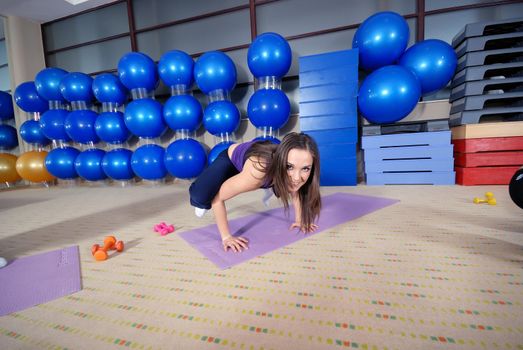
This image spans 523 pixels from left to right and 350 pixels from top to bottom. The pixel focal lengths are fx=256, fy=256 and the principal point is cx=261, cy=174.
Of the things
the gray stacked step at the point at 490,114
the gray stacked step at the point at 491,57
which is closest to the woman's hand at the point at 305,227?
the gray stacked step at the point at 490,114

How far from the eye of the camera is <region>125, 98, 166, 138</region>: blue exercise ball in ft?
8.32

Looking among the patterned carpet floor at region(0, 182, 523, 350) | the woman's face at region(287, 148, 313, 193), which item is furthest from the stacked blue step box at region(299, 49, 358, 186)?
the woman's face at region(287, 148, 313, 193)

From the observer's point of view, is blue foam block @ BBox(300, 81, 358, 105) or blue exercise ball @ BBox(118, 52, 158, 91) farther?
blue exercise ball @ BBox(118, 52, 158, 91)

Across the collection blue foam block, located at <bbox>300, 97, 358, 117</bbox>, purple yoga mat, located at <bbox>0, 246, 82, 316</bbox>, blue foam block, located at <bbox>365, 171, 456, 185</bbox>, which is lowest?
purple yoga mat, located at <bbox>0, 246, 82, 316</bbox>

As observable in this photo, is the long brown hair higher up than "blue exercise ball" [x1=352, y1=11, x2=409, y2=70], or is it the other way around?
"blue exercise ball" [x1=352, y1=11, x2=409, y2=70]

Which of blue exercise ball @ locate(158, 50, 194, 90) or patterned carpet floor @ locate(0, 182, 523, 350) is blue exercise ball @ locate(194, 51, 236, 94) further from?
patterned carpet floor @ locate(0, 182, 523, 350)

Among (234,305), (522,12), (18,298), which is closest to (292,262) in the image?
(234,305)

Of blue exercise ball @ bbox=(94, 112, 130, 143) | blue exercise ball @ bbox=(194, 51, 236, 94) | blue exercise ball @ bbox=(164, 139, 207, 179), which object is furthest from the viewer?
blue exercise ball @ bbox=(94, 112, 130, 143)

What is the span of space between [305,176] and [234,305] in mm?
513

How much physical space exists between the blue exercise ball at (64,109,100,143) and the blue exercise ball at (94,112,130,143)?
10 centimetres

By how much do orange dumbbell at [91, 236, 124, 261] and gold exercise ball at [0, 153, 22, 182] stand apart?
11.0 feet

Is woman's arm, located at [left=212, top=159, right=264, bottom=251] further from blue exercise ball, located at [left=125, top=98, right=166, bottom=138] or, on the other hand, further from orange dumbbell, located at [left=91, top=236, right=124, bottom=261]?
blue exercise ball, located at [left=125, top=98, right=166, bottom=138]

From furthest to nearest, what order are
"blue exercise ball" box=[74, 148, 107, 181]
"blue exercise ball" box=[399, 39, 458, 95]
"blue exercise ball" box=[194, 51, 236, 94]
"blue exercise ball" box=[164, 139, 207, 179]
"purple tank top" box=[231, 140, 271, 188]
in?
"blue exercise ball" box=[74, 148, 107, 181] < "blue exercise ball" box=[164, 139, 207, 179] < "blue exercise ball" box=[194, 51, 236, 94] < "blue exercise ball" box=[399, 39, 458, 95] < "purple tank top" box=[231, 140, 271, 188]

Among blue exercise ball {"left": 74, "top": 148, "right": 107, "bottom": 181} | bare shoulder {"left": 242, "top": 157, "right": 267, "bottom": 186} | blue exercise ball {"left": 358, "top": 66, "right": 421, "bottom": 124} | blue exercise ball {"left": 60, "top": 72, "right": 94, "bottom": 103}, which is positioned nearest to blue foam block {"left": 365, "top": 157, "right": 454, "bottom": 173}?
blue exercise ball {"left": 358, "top": 66, "right": 421, "bottom": 124}
